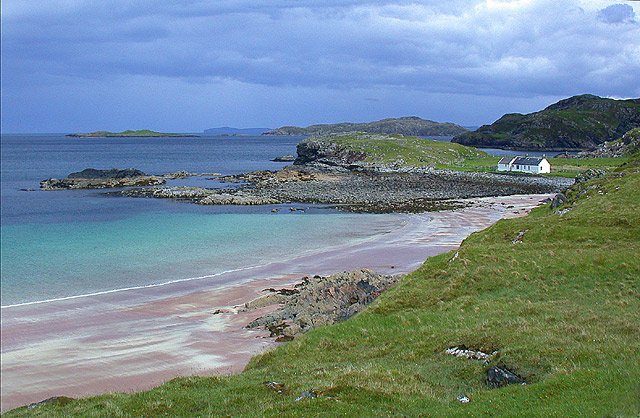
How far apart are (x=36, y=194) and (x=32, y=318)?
76.2 meters

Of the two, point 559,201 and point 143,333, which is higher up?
point 559,201

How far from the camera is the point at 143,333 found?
96.0 feet

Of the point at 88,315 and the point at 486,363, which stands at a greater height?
the point at 486,363

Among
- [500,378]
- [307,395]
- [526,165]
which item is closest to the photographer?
[307,395]

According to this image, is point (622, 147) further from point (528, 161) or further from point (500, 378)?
point (500, 378)

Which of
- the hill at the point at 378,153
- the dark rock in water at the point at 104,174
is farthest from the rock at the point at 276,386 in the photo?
the hill at the point at 378,153

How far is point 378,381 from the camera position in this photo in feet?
47.2

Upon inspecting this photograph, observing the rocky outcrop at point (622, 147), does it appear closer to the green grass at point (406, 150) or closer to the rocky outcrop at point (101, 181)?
the green grass at point (406, 150)

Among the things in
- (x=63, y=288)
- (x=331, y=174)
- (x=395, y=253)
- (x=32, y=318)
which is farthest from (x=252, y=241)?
(x=331, y=174)

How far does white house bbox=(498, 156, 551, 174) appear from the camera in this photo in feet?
380

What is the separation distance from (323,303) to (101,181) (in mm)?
100067

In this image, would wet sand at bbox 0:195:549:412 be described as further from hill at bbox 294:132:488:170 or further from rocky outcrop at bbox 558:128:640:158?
hill at bbox 294:132:488:170

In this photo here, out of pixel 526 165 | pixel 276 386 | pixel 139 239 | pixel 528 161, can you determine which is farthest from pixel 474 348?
pixel 528 161

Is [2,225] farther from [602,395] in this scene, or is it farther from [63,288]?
[602,395]
